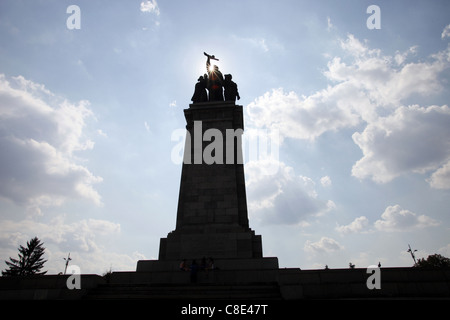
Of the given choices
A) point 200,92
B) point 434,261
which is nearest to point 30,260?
point 200,92

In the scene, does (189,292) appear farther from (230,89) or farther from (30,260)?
(30,260)

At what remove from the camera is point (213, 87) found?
25.8m

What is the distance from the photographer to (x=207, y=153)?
21.1m

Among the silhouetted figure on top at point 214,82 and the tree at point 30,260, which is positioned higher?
the silhouetted figure on top at point 214,82

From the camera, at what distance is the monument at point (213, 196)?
1683 cm

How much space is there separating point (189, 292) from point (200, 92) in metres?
18.5

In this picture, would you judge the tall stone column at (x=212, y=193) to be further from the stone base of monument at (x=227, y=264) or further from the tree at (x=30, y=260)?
the tree at (x=30, y=260)

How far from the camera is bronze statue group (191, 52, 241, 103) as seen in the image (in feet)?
83.3

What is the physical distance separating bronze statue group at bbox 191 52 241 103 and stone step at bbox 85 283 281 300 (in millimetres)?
17248

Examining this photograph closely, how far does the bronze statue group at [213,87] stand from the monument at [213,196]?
0.09 meters

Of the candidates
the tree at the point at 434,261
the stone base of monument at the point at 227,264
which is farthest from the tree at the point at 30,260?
the tree at the point at 434,261

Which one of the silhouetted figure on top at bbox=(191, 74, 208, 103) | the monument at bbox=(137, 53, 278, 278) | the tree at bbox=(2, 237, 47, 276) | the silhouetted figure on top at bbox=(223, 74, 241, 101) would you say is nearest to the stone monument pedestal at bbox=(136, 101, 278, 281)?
the monument at bbox=(137, 53, 278, 278)
